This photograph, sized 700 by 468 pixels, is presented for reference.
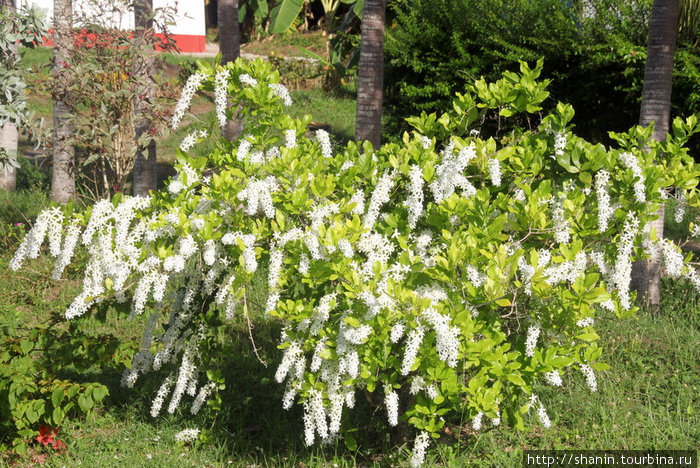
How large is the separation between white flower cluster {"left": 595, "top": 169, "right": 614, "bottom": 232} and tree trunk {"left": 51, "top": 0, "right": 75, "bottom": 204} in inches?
201

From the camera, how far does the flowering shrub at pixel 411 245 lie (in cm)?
344

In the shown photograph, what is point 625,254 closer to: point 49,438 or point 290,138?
point 290,138

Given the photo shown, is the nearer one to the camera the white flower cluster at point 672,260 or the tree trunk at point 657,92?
the white flower cluster at point 672,260

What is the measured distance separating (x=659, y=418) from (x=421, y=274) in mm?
2162

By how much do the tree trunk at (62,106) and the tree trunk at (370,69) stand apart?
9.65 ft

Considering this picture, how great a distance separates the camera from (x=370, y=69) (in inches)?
296

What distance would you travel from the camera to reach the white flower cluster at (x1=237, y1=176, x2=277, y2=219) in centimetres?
374

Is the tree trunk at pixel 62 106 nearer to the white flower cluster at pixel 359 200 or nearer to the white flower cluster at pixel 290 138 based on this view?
the white flower cluster at pixel 290 138

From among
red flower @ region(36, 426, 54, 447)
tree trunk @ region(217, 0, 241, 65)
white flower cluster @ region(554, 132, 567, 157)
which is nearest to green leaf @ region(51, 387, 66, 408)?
red flower @ region(36, 426, 54, 447)

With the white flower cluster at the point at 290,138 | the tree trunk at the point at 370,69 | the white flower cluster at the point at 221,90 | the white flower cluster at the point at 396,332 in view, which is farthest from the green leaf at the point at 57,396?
the tree trunk at the point at 370,69

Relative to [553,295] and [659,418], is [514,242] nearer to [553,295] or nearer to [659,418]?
[553,295]

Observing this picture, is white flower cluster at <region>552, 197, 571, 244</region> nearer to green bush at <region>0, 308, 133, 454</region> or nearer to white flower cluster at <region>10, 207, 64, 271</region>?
white flower cluster at <region>10, 207, 64, 271</region>

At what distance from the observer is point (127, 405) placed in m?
5.01

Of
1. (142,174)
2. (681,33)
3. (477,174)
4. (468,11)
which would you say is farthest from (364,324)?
(468,11)
